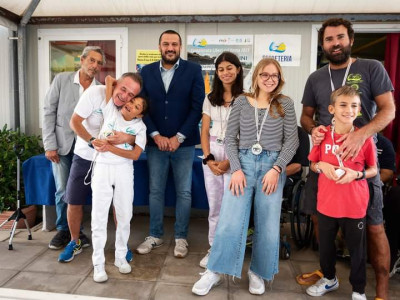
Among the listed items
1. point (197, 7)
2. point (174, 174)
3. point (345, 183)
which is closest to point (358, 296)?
point (345, 183)

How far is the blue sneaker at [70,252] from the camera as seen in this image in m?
2.71

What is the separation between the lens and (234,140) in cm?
232

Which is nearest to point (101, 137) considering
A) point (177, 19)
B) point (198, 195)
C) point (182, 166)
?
point (182, 166)

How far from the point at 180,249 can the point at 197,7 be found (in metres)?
2.39

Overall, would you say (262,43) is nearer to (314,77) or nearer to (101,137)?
(314,77)

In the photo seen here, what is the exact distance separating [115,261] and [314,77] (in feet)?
6.57

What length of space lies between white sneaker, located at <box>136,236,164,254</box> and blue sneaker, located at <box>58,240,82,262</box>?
0.49 meters

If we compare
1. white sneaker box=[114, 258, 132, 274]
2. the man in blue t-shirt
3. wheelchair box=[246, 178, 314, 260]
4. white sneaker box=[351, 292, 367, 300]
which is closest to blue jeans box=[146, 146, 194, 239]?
white sneaker box=[114, 258, 132, 274]

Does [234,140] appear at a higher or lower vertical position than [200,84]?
lower

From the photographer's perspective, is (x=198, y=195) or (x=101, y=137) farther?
(x=198, y=195)

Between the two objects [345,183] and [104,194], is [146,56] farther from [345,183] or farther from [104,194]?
[345,183]

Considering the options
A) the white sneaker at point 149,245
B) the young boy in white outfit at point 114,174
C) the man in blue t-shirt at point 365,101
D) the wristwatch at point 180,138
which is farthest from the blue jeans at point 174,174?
the man in blue t-shirt at point 365,101

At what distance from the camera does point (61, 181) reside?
3010 millimetres

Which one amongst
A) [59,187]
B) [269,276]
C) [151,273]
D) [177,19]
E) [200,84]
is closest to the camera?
[269,276]
